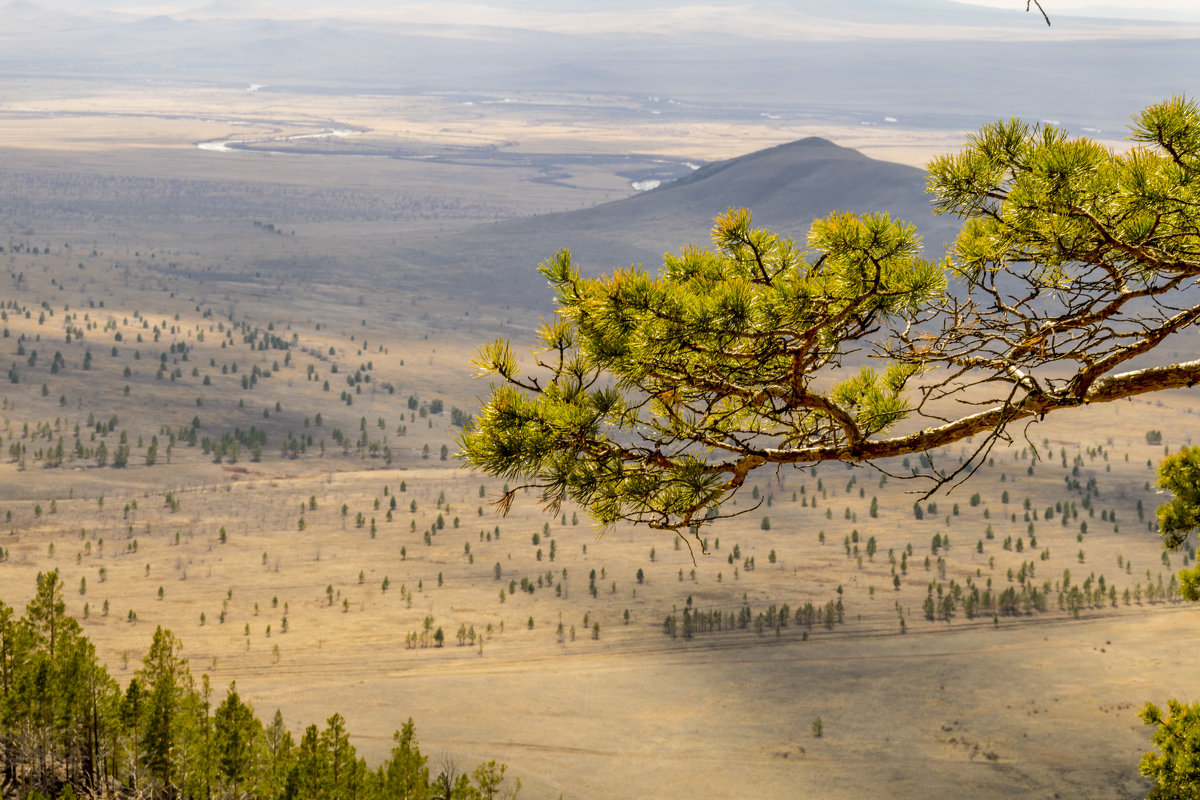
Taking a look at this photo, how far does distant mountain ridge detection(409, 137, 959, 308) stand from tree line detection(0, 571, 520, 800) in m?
69.6

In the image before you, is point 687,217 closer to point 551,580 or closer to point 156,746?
point 551,580

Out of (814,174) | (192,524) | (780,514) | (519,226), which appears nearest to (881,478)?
(780,514)

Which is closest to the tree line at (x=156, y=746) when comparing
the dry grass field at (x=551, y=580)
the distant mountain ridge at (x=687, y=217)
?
the dry grass field at (x=551, y=580)

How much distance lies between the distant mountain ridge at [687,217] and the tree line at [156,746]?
69.6m

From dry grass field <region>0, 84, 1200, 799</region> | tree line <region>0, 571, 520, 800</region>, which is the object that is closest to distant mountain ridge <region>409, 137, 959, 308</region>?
dry grass field <region>0, 84, 1200, 799</region>

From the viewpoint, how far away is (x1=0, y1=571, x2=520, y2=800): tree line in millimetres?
18578

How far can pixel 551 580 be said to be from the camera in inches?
1491

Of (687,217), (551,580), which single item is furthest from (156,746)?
(687,217)

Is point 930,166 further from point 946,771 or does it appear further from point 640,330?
point 946,771

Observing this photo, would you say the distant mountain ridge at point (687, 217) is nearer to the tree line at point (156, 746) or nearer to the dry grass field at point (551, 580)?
the dry grass field at point (551, 580)

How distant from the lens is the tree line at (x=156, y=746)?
731 inches

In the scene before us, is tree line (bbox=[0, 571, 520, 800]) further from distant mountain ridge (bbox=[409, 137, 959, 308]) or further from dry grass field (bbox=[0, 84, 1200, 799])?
distant mountain ridge (bbox=[409, 137, 959, 308])

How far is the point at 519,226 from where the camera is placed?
4673 inches

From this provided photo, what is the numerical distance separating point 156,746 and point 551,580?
60.3 feet
